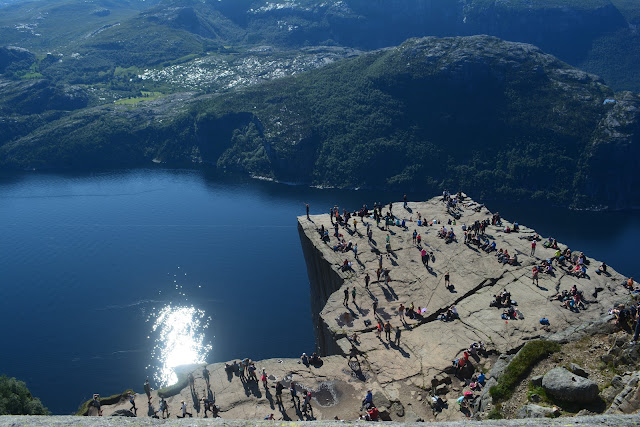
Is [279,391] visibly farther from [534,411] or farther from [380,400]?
[534,411]

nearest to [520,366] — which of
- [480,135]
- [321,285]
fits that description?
[321,285]

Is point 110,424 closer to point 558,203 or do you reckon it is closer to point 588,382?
point 588,382

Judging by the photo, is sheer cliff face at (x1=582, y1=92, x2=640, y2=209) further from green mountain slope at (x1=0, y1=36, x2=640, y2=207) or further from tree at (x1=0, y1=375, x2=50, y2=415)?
tree at (x1=0, y1=375, x2=50, y2=415)

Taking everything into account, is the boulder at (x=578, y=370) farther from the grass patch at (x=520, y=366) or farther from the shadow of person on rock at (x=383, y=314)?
the shadow of person on rock at (x=383, y=314)

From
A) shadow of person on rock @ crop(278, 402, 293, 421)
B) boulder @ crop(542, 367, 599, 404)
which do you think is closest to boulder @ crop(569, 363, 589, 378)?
boulder @ crop(542, 367, 599, 404)

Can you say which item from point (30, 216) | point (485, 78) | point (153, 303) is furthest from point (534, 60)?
point (30, 216)
